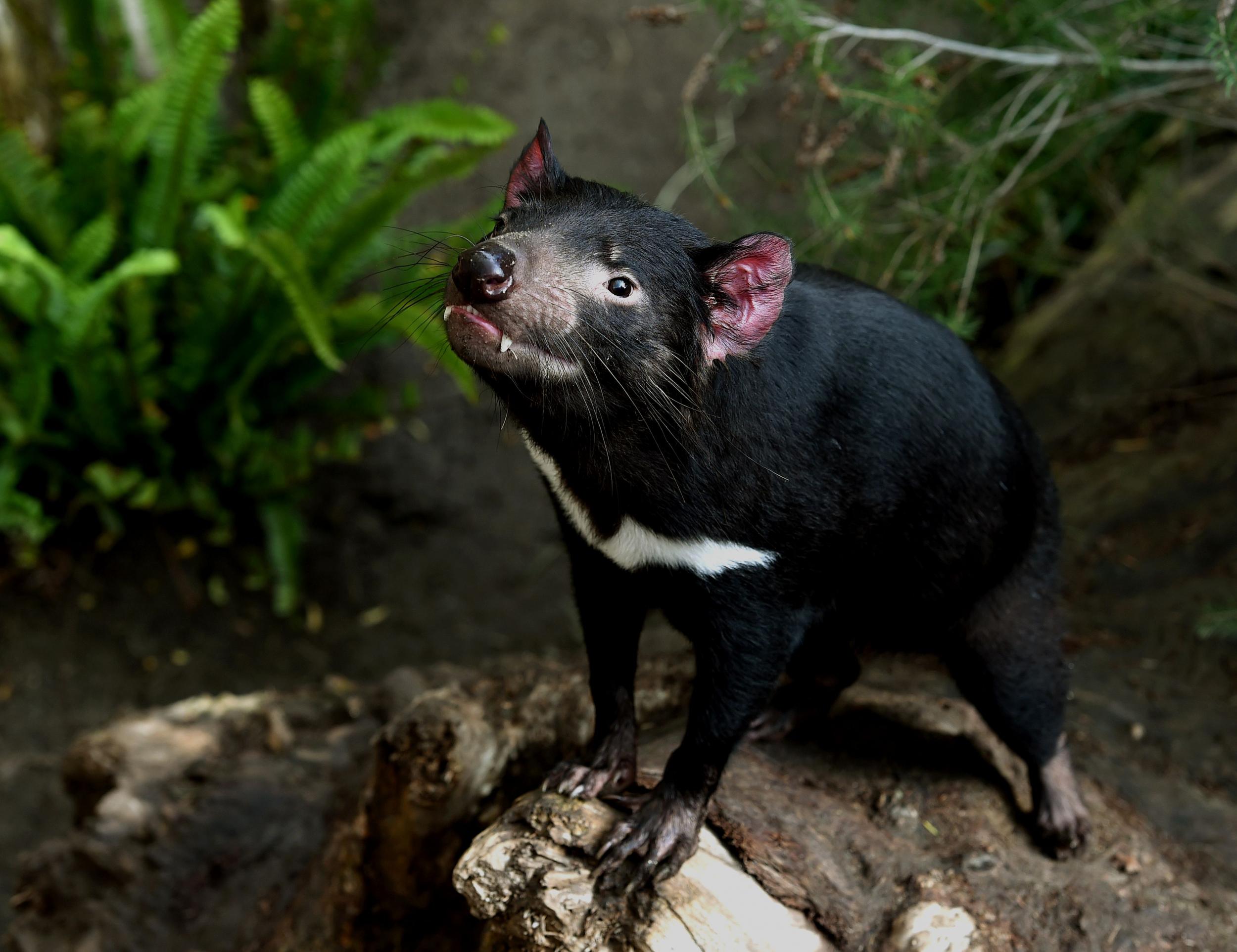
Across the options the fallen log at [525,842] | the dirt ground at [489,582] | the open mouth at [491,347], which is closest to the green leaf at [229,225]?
the dirt ground at [489,582]

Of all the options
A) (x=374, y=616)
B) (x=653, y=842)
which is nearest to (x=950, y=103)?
(x=653, y=842)

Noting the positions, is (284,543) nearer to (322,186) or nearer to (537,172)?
(322,186)

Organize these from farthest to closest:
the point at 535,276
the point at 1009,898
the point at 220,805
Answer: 1. the point at 220,805
2. the point at 1009,898
3. the point at 535,276

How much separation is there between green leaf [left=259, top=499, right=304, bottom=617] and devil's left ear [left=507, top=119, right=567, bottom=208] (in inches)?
125

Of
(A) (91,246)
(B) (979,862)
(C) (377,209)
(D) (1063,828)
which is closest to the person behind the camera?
(B) (979,862)

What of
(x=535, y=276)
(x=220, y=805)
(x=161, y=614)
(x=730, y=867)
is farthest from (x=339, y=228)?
(x=730, y=867)

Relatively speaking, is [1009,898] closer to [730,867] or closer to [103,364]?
[730,867]

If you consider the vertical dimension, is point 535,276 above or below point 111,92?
above

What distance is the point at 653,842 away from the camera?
7.21 ft

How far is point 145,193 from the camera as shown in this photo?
4555 mm

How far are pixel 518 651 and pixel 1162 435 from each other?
10.3 feet

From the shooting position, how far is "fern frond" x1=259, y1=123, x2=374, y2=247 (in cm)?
452

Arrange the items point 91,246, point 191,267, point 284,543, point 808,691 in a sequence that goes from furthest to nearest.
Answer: point 284,543
point 191,267
point 91,246
point 808,691

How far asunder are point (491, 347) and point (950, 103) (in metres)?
3.12
